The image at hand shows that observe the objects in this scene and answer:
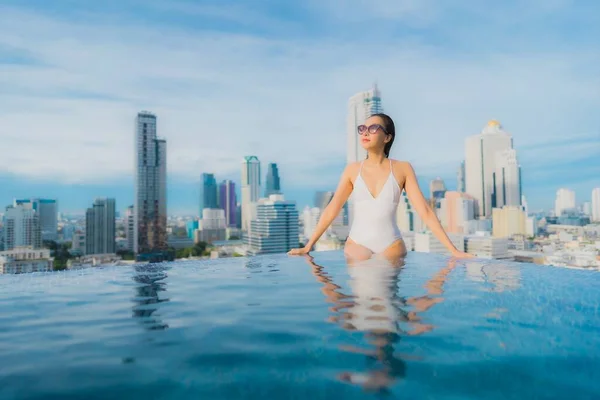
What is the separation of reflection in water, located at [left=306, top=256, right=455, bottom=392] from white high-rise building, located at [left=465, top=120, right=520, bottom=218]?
13637 cm

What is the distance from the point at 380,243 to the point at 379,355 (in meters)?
3.27

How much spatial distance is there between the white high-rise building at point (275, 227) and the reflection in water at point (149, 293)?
83.5 m

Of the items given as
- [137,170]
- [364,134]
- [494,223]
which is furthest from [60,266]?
[494,223]

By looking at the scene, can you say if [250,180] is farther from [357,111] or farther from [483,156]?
[483,156]

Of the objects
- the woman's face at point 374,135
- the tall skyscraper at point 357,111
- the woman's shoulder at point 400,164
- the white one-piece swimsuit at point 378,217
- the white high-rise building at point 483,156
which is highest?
the tall skyscraper at point 357,111

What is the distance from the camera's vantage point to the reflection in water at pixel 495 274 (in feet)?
13.3

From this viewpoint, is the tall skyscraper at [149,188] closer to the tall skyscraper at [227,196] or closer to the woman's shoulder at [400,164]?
the tall skyscraper at [227,196]

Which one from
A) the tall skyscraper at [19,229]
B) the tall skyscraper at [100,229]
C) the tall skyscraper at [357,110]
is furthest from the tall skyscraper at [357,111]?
the tall skyscraper at [19,229]

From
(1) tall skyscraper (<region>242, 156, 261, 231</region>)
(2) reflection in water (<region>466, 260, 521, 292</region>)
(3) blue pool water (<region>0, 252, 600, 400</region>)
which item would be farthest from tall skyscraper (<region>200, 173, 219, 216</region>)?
(3) blue pool water (<region>0, 252, 600, 400</region>)

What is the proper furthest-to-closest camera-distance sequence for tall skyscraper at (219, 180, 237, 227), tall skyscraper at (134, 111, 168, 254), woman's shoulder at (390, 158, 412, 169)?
tall skyscraper at (219, 180, 237, 227)
tall skyscraper at (134, 111, 168, 254)
woman's shoulder at (390, 158, 412, 169)

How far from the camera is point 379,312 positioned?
9.58ft

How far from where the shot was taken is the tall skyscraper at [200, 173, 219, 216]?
168850 mm

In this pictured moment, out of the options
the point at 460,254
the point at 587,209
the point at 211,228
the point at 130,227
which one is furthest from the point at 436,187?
the point at 460,254

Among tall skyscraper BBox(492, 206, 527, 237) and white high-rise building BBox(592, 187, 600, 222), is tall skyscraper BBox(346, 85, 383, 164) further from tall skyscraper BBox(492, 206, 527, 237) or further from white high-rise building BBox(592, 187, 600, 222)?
white high-rise building BBox(592, 187, 600, 222)
